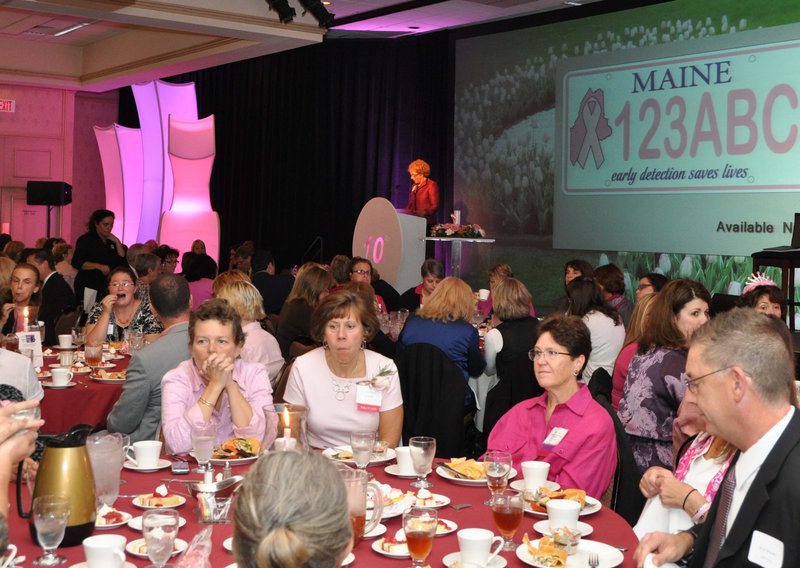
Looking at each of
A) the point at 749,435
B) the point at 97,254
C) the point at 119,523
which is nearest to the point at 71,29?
the point at 97,254

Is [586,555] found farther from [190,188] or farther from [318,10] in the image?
[190,188]

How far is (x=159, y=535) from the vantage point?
1969mm

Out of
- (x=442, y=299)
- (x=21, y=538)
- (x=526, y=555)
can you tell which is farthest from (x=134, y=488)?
(x=442, y=299)

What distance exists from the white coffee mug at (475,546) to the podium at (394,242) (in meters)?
8.44

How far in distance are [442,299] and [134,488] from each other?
294cm

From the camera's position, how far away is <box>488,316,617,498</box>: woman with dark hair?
3049mm

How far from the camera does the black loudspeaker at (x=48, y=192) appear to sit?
14.1m

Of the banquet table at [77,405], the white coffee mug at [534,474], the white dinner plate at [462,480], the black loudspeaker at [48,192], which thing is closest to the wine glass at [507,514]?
the white coffee mug at [534,474]

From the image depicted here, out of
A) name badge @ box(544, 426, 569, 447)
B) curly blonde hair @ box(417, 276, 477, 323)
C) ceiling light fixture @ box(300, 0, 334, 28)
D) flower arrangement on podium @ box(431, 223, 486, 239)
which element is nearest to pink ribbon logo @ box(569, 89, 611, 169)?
flower arrangement on podium @ box(431, 223, 486, 239)

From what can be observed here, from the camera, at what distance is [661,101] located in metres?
9.59

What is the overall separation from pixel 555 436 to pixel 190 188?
10.8 m

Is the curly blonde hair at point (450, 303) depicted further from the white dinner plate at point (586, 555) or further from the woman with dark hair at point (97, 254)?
the woman with dark hair at point (97, 254)

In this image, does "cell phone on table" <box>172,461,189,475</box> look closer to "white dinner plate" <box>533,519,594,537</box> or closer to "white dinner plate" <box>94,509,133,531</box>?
"white dinner plate" <box>94,509,133,531</box>

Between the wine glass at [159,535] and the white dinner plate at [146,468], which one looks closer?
the wine glass at [159,535]
